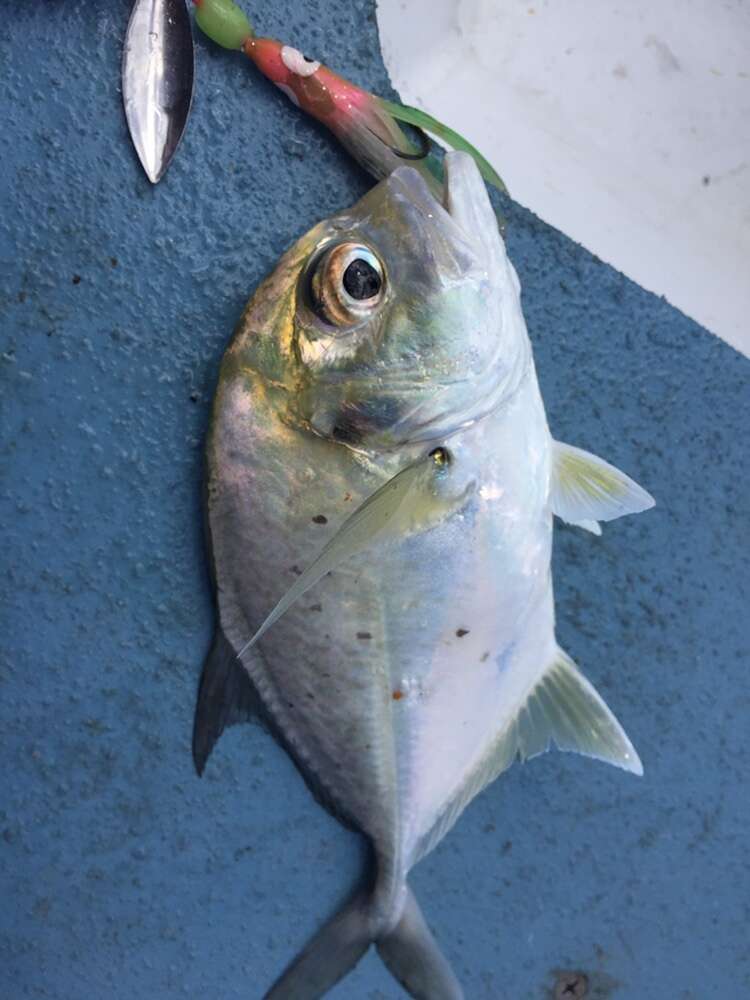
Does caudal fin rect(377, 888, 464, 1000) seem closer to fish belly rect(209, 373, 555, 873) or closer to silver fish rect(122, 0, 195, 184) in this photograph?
fish belly rect(209, 373, 555, 873)

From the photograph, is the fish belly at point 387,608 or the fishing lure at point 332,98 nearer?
Answer: the fish belly at point 387,608

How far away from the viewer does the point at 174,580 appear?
55.3 inches

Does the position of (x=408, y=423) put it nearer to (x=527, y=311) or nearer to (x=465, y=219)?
(x=465, y=219)

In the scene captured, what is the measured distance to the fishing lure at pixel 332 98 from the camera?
135cm

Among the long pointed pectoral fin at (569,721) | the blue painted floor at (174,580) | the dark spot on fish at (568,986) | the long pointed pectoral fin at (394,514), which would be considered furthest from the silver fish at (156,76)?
the dark spot on fish at (568,986)

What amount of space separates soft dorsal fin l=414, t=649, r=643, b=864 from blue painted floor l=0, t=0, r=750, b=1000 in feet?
0.34

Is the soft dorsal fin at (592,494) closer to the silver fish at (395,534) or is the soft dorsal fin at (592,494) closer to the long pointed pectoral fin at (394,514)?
the silver fish at (395,534)

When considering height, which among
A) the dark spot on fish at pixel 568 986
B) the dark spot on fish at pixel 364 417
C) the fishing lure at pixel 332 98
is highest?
the fishing lure at pixel 332 98

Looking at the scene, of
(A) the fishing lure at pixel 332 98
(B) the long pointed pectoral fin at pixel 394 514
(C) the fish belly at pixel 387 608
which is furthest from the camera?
(A) the fishing lure at pixel 332 98

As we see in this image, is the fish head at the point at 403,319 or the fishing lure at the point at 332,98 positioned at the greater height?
the fishing lure at the point at 332,98

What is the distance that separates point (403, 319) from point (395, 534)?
276 mm

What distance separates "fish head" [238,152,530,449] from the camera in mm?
1165

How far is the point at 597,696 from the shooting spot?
141 centimetres

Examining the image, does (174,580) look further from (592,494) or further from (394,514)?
(592,494)
